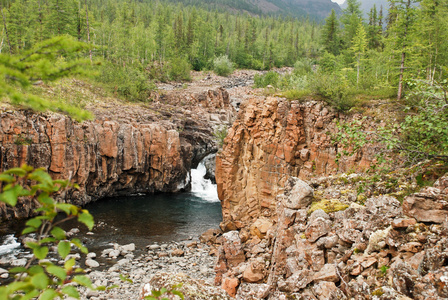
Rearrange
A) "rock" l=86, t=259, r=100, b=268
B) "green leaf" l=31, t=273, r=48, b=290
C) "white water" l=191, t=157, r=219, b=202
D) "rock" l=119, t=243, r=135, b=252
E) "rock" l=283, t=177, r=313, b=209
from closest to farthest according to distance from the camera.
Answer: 1. "green leaf" l=31, t=273, r=48, b=290
2. "rock" l=283, t=177, r=313, b=209
3. "rock" l=86, t=259, r=100, b=268
4. "rock" l=119, t=243, r=135, b=252
5. "white water" l=191, t=157, r=219, b=202

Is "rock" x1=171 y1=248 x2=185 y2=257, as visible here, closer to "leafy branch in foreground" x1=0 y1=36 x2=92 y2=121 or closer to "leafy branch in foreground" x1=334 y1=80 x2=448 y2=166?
"leafy branch in foreground" x1=334 y1=80 x2=448 y2=166

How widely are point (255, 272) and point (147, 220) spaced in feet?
50.1

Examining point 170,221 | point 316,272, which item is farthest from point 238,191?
point 316,272

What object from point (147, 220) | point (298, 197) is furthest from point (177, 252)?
point (298, 197)

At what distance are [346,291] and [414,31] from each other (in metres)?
16.2

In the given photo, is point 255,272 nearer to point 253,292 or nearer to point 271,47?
point 253,292

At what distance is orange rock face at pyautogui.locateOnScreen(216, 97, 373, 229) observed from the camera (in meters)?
16.9

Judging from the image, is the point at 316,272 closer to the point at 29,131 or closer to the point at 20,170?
the point at 20,170

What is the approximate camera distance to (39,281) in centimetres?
212

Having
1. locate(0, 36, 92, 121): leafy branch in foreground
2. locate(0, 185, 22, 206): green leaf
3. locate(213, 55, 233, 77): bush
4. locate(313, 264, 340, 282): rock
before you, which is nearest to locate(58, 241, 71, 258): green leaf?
locate(0, 185, 22, 206): green leaf

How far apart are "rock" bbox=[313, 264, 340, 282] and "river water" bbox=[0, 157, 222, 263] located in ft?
47.7

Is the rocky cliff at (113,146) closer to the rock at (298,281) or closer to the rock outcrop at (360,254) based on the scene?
the rock outcrop at (360,254)

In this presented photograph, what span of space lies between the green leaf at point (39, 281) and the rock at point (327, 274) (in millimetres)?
5669

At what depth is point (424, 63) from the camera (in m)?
18.0
